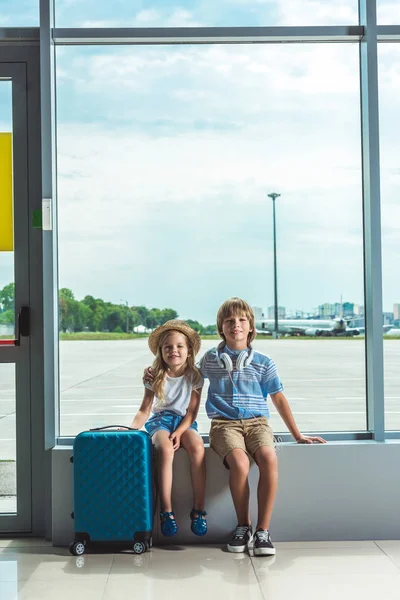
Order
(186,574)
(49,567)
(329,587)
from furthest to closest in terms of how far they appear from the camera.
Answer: (49,567) → (186,574) → (329,587)

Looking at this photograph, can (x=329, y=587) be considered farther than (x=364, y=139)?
No

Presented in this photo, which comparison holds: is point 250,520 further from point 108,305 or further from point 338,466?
point 108,305

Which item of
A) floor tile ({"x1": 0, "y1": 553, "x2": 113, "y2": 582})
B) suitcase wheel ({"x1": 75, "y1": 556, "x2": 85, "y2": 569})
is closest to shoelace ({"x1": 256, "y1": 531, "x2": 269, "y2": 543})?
floor tile ({"x1": 0, "y1": 553, "x2": 113, "y2": 582})

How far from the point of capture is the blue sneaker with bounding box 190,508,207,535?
323 centimetres

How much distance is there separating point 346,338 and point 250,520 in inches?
37.8

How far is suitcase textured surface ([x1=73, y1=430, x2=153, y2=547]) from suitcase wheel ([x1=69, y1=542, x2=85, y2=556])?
0.03 m

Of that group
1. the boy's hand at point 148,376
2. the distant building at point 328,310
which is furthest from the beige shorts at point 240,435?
the distant building at point 328,310

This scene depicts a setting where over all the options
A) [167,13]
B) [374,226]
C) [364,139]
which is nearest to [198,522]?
[374,226]

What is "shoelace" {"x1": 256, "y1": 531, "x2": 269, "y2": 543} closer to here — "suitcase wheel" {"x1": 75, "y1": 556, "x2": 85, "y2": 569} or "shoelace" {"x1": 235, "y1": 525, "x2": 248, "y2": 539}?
"shoelace" {"x1": 235, "y1": 525, "x2": 248, "y2": 539}

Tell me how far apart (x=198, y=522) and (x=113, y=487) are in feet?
1.31

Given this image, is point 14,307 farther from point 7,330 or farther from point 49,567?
point 49,567

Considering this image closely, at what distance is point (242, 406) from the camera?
3.43 meters

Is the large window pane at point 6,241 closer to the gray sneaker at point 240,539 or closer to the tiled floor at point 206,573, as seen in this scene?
the tiled floor at point 206,573

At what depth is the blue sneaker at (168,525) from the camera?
10.4 ft
